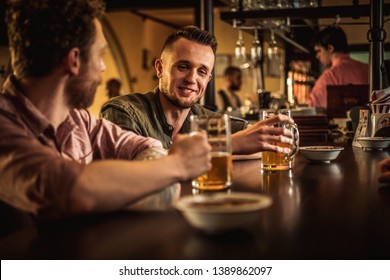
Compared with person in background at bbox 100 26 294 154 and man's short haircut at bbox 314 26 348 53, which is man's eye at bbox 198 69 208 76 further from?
man's short haircut at bbox 314 26 348 53

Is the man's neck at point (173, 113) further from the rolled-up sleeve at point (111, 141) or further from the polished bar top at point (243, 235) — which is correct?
the polished bar top at point (243, 235)

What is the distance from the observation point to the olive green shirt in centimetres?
204

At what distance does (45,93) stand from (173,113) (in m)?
1.15

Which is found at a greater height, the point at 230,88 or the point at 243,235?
the point at 230,88

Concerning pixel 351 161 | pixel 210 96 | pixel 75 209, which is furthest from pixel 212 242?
pixel 210 96

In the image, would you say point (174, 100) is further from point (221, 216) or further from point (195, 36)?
point (221, 216)

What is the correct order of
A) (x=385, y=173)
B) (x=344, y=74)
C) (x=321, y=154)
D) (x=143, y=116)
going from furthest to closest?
(x=344, y=74) → (x=143, y=116) → (x=321, y=154) → (x=385, y=173)

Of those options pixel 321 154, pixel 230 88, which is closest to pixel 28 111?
pixel 321 154

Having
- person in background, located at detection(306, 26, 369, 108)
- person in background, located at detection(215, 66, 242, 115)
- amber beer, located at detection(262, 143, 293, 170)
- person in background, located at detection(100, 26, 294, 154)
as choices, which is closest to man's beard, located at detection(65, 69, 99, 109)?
amber beer, located at detection(262, 143, 293, 170)

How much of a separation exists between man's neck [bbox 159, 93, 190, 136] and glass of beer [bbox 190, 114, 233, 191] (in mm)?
1088

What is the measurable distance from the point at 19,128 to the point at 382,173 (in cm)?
86

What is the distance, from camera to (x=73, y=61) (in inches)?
47.1

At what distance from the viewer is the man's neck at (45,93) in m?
1.21

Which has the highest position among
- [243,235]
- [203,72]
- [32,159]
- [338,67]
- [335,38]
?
[335,38]
